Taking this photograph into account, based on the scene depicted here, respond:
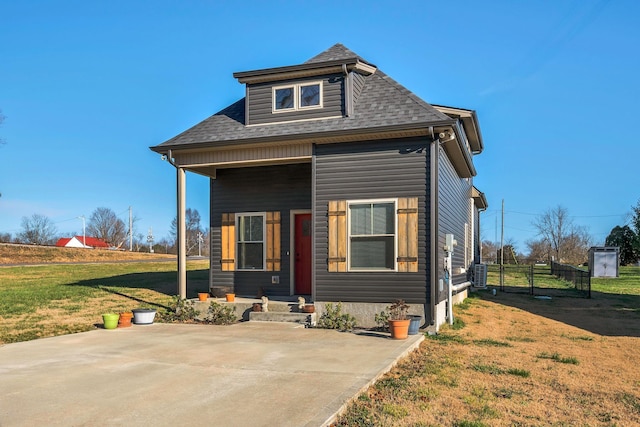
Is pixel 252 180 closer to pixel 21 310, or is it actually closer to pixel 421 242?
pixel 421 242

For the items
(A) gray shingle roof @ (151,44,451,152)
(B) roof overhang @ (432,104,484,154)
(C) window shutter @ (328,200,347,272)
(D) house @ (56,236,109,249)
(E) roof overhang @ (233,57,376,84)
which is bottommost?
(D) house @ (56,236,109,249)

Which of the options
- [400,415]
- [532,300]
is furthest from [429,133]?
[532,300]

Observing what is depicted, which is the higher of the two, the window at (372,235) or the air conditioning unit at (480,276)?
the window at (372,235)

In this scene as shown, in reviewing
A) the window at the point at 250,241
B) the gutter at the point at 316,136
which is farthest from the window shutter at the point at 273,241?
the gutter at the point at 316,136

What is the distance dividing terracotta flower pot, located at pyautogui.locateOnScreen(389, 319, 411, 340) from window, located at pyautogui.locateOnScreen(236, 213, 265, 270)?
4920 millimetres

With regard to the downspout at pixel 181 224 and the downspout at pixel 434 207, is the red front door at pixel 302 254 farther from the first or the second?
the downspout at pixel 434 207

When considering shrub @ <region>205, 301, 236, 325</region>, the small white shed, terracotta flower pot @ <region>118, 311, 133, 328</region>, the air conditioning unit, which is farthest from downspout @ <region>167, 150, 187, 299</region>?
the small white shed

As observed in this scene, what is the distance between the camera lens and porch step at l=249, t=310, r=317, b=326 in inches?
413

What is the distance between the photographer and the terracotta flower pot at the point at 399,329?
29.3 ft

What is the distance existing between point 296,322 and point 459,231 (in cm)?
677

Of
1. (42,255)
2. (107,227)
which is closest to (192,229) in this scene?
(107,227)

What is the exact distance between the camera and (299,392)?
18.1 ft

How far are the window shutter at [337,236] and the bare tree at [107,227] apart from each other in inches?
→ 3320

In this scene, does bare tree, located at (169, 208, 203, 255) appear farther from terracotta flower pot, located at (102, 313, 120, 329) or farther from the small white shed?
terracotta flower pot, located at (102, 313, 120, 329)
